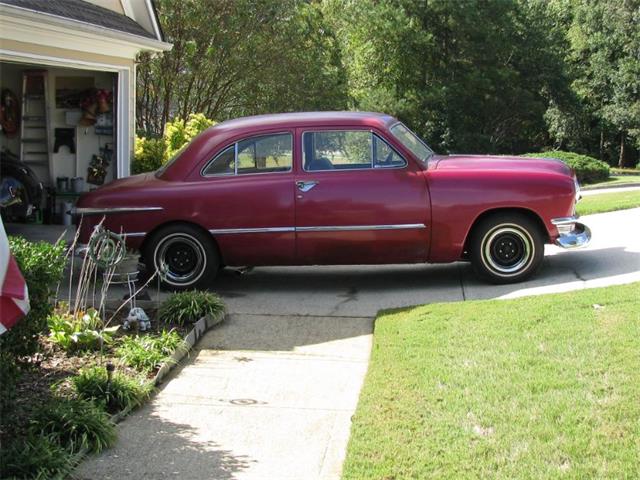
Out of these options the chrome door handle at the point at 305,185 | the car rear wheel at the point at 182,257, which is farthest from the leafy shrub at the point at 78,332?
the chrome door handle at the point at 305,185

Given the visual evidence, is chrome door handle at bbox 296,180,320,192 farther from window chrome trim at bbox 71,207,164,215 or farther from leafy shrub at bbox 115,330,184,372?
leafy shrub at bbox 115,330,184,372

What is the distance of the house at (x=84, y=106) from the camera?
37.5 feet

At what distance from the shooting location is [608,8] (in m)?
34.0

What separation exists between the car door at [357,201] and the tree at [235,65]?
11742 mm

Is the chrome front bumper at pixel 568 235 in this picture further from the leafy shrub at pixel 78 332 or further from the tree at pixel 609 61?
the tree at pixel 609 61

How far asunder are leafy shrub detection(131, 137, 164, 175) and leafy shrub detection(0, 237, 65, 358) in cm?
771

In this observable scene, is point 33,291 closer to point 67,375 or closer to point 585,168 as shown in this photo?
point 67,375

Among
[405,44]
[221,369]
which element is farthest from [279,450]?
[405,44]

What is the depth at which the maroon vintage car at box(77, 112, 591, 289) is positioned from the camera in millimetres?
8023

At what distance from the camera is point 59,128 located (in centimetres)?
1269

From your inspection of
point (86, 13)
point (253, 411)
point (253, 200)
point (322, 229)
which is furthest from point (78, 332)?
point (86, 13)

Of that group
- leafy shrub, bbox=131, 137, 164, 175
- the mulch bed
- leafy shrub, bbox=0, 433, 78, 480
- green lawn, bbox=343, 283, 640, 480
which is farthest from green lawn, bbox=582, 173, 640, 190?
leafy shrub, bbox=0, 433, 78, 480

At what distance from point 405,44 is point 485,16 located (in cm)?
313

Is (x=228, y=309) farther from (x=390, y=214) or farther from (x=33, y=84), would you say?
(x=33, y=84)
